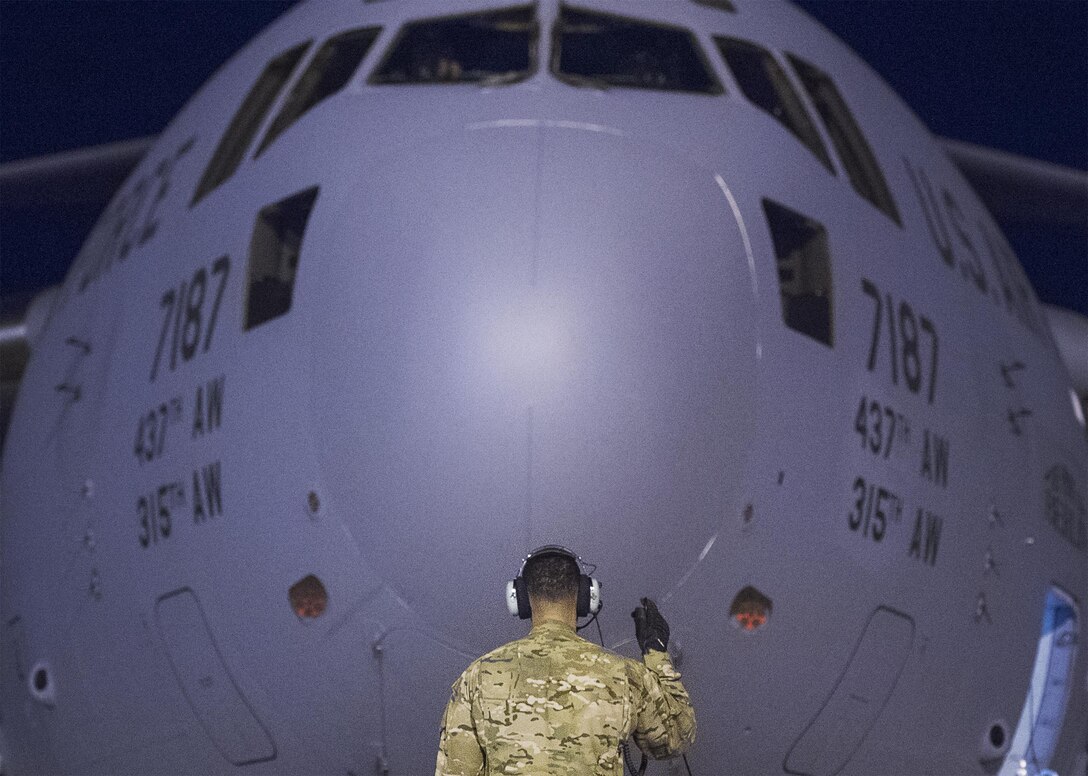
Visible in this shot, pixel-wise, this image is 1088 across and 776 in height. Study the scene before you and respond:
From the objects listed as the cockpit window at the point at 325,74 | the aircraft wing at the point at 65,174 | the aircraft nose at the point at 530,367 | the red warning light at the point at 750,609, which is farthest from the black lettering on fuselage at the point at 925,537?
the aircraft wing at the point at 65,174

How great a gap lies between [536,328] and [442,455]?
473mm

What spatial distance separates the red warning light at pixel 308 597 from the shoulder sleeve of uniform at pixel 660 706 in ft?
3.80

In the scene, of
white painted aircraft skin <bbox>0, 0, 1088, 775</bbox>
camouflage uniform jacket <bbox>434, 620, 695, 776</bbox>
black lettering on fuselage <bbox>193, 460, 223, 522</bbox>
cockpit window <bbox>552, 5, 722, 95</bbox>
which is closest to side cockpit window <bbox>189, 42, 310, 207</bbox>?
white painted aircraft skin <bbox>0, 0, 1088, 775</bbox>

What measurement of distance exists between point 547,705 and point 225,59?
38.8 feet

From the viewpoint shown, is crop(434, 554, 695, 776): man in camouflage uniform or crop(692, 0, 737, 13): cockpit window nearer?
crop(434, 554, 695, 776): man in camouflage uniform

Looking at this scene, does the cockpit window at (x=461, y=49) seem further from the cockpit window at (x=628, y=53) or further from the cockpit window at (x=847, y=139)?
the cockpit window at (x=847, y=139)

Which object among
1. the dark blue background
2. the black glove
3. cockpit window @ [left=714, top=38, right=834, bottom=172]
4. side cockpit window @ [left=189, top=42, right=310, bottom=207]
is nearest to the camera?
the black glove

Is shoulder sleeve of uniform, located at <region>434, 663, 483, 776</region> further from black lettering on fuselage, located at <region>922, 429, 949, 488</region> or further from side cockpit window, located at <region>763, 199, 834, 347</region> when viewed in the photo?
black lettering on fuselage, located at <region>922, 429, 949, 488</region>

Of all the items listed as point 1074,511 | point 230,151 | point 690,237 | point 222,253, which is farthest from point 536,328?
point 1074,511

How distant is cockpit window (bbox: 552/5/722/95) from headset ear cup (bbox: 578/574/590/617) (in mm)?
2141

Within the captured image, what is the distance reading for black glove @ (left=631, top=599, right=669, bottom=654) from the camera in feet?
15.8

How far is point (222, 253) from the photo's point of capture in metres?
6.18

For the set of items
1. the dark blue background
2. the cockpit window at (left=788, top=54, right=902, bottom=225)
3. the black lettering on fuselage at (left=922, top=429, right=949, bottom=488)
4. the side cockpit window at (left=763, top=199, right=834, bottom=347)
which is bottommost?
the black lettering on fuselage at (left=922, top=429, right=949, bottom=488)

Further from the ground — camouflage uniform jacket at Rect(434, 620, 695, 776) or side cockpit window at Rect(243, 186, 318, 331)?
side cockpit window at Rect(243, 186, 318, 331)
